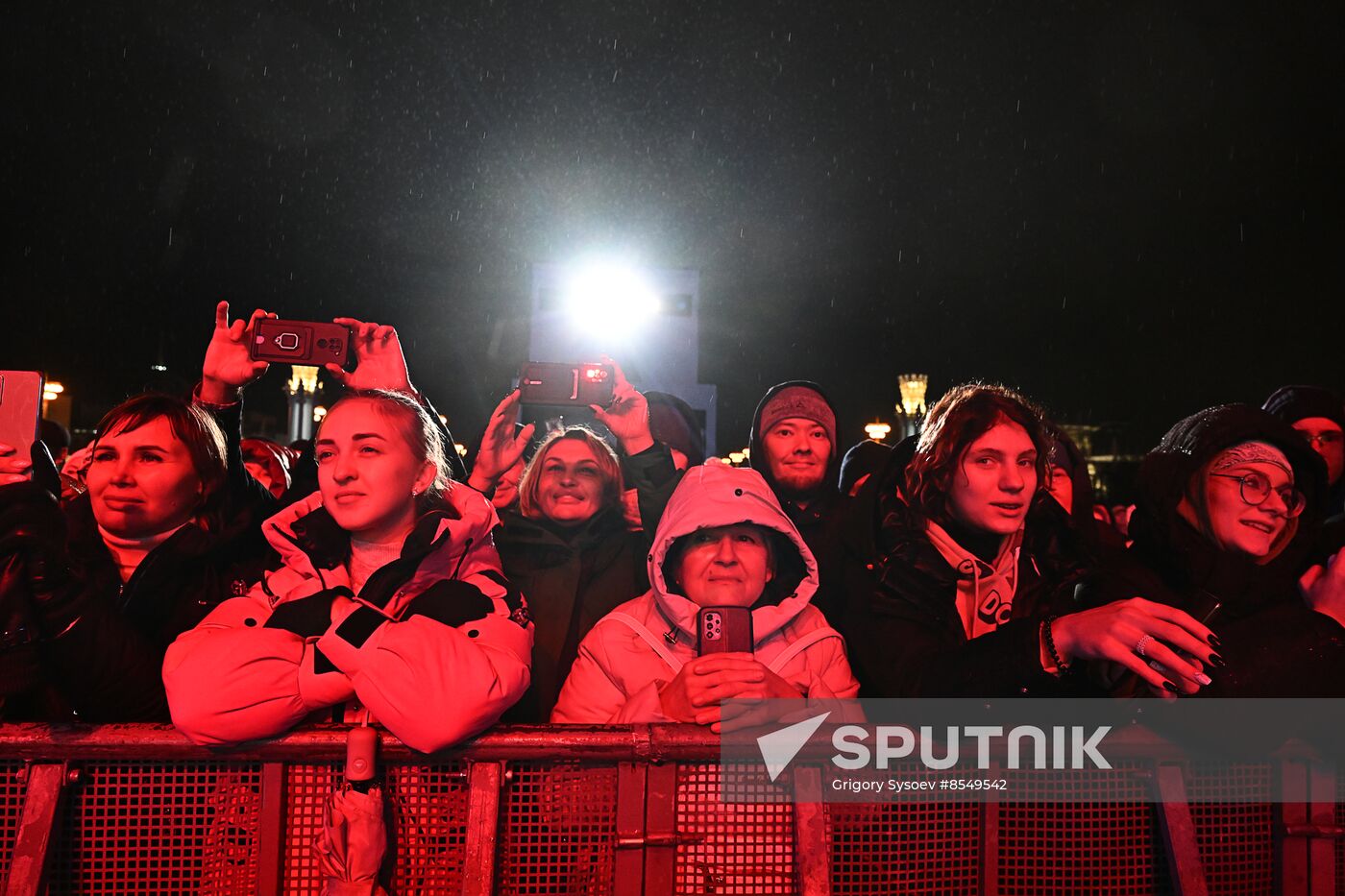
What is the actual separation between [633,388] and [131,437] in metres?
1.85

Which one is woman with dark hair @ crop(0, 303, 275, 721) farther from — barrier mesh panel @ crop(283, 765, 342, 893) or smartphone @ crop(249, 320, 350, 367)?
barrier mesh panel @ crop(283, 765, 342, 893)

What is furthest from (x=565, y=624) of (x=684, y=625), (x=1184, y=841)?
(x=1184, y=841)

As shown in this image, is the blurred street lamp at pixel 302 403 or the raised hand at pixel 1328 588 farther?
the blurred street lamp at pixel 302 403

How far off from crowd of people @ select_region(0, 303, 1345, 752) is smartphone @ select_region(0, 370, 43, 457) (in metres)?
0.04

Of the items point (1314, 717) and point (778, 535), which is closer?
point (1314, 717)

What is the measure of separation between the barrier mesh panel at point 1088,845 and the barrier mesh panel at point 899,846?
9 cm

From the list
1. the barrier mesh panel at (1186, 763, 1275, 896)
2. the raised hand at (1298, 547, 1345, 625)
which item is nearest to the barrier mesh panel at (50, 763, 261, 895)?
the barrier mesh panel at (1186, 763, 1275, 896)

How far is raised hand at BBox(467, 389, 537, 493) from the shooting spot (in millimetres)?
3617


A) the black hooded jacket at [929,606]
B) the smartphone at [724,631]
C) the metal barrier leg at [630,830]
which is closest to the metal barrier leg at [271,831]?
the metal barrier leg at [630,830]

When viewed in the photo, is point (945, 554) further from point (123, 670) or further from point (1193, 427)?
point (123, 670)

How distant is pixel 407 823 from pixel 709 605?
878mm

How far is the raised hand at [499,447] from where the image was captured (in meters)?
3.62

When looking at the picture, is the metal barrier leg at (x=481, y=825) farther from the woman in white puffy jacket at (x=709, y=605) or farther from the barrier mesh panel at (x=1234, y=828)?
the barrier mesh panel at (x=1234, y=828)

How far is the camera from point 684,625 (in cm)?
250
